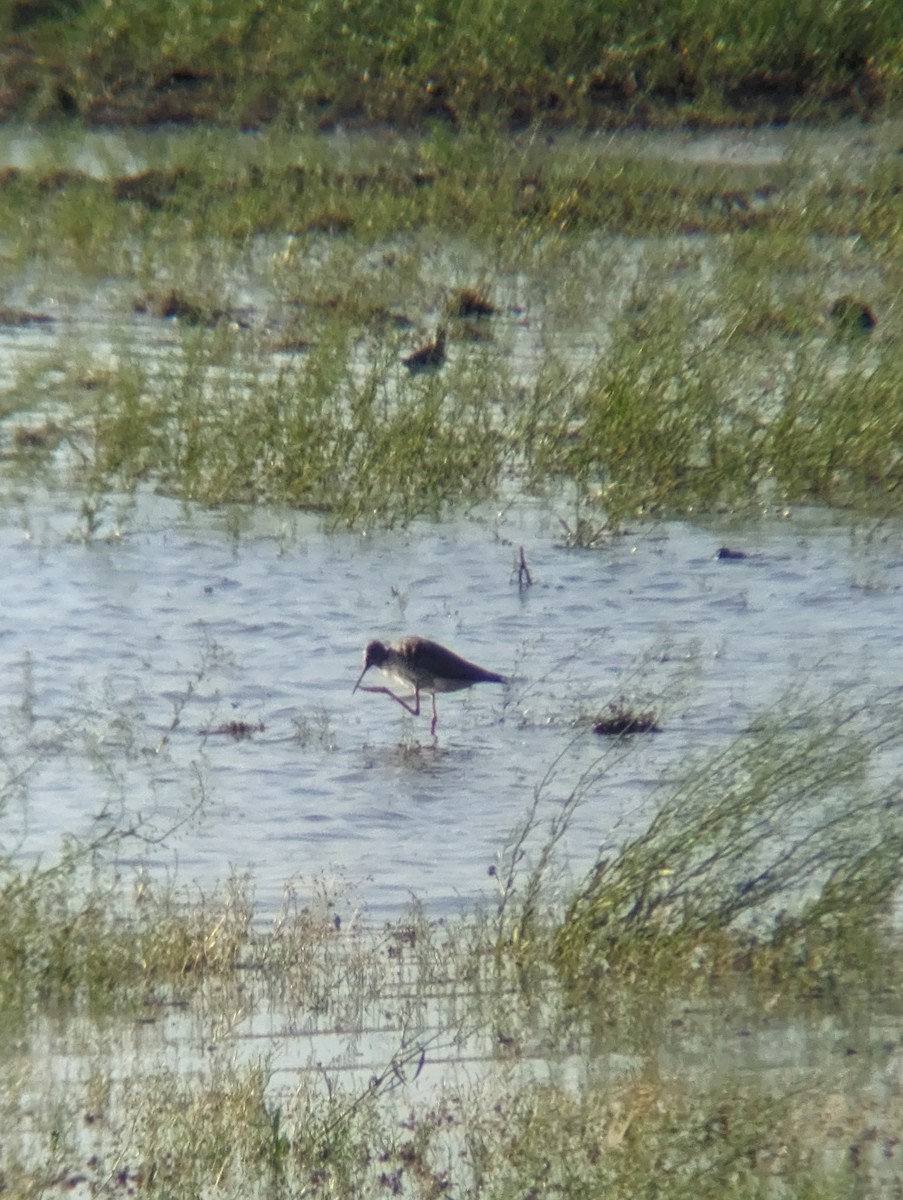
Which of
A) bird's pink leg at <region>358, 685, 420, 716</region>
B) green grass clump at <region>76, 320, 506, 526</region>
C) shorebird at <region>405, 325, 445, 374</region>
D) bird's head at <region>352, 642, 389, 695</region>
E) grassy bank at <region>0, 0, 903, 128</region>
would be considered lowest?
bird's pink leg at <region>358, 685, 420, 716</region>

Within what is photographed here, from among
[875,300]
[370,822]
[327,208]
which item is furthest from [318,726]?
[327,208]

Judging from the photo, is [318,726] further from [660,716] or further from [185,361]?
[185,361]

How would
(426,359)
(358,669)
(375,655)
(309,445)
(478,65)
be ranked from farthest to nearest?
(478,65), (426,359), (309,445), (358,669), (375,655)

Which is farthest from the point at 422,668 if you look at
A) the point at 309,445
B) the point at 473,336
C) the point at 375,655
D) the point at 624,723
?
the point at 473,336

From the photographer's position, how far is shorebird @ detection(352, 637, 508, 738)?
823 cm

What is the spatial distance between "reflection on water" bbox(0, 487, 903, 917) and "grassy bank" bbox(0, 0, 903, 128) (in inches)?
414

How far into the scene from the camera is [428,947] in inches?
235

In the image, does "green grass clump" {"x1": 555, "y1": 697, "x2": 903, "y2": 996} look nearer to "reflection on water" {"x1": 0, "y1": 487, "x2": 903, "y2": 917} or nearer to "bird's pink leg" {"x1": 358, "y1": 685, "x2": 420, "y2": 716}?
"reflection on water" {"x1": 0, "y1": 487, "x2": 903, "y2": 917}

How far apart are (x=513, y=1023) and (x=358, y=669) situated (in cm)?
345

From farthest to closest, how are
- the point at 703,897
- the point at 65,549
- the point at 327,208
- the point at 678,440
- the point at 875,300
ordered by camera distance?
1. the point at 327,208
2. the point at 875,300
3. the point at 678,440
4. the point at 65,549
5. the point at 703,897

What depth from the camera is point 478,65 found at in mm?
20703

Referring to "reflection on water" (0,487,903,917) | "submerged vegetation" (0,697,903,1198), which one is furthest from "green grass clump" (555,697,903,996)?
"reflection on water" (0,487,903,917)

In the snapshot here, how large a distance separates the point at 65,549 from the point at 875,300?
6.04m

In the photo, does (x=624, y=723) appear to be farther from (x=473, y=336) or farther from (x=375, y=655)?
(x=473, y=336)
